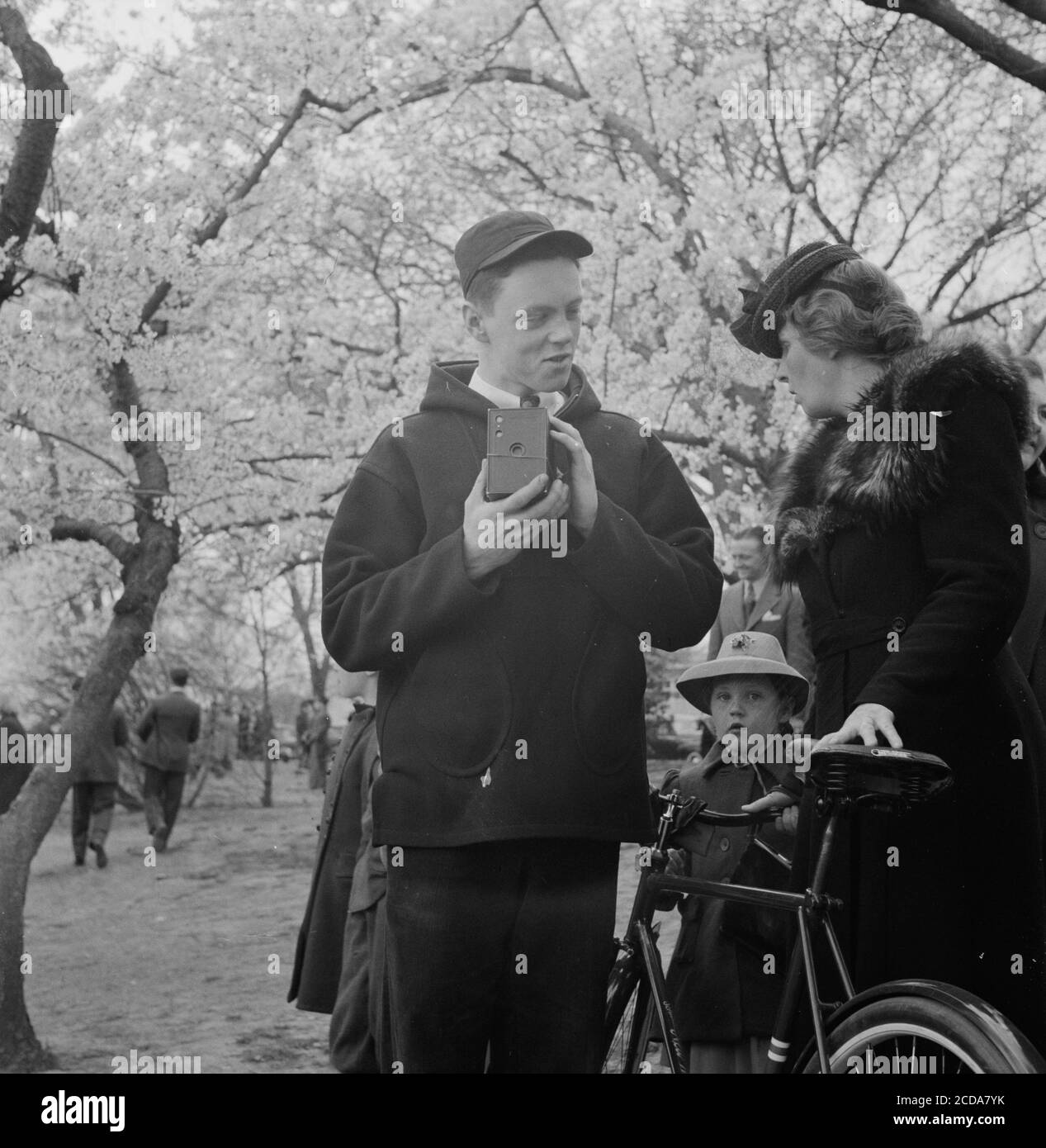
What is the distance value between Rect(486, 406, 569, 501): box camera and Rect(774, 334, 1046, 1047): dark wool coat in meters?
0.67

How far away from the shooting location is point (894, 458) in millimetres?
2658

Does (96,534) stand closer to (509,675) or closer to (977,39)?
(977,39)

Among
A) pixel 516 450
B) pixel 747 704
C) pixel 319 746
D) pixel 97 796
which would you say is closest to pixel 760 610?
pixel 747 704

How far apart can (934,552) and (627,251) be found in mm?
7652

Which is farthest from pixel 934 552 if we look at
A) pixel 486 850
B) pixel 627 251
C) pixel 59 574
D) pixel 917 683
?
pixel 59 574

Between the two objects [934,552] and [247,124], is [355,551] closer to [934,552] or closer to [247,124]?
[934,552]

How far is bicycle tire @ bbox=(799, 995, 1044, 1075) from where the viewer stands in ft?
7.10

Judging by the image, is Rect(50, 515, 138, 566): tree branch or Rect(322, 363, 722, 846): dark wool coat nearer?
Rect(322, 363, 722, 846): dark wool coat

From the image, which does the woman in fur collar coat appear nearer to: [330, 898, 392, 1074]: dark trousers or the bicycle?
the bicycle

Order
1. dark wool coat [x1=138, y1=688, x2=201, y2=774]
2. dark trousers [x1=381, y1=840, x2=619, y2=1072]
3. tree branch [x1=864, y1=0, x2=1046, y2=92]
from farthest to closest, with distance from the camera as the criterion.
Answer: dark wool coat [x1=138, y1=688, x2=201, y2=774]
tree branch [x1=864, y1=0, x2=1046, y2=92]
dark trousers [x1=381, y1=840, x2=619, y2=1072]

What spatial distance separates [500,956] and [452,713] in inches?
15.0

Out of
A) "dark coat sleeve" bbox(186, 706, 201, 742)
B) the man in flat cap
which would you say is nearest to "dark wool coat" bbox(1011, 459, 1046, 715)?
the man in flat cap

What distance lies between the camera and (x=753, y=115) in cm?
1031

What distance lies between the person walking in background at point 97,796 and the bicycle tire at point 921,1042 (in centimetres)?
1126
